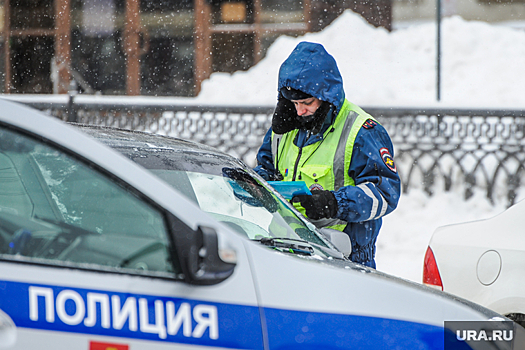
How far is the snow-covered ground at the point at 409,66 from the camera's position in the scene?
1025cm

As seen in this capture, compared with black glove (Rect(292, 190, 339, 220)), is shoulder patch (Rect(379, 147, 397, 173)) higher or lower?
higher

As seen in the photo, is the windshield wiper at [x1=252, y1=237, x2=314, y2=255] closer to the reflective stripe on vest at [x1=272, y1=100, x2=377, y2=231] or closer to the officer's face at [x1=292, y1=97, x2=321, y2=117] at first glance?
the reflective stripe on vest at [x1=272, y1=100, x2=377, y2=231]

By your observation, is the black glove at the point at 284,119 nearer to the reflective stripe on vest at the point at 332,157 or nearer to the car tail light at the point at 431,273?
the reflective stripe on vest at the point at 332,157

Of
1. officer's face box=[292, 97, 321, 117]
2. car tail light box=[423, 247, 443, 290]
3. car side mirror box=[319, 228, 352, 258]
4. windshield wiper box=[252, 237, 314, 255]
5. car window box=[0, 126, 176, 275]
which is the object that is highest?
officer's face box=[292, 97, 321, 117]

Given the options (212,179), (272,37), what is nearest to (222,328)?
(212,179)

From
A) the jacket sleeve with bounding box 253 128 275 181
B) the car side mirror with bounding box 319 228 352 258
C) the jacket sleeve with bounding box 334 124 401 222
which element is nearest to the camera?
the car side mirror with bounding box 319 228 352 258

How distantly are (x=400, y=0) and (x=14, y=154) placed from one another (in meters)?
11.6

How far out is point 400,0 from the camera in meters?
12.5

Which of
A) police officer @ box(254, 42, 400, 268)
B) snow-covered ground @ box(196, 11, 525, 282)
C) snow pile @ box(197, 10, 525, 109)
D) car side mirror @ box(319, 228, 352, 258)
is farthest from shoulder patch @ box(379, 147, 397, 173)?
snow pile @ box(197, 10, 525, 109)

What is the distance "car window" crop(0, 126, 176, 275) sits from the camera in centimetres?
168

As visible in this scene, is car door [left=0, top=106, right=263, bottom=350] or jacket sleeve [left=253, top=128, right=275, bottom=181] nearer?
car door [left=0, top=106, right=263, bottom=350]

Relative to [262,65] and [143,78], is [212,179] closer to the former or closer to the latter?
[262,65]

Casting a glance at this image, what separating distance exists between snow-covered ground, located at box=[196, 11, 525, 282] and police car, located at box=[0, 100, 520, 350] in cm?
761

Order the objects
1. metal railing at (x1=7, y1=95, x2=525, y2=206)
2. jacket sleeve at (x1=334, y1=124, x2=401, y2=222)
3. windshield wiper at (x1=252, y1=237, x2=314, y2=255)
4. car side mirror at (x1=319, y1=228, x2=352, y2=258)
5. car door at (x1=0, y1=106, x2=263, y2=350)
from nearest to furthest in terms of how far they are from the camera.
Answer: car door at (x1=0, y1=106, x2=263, y2=350), windshield wiper at (x1=252, y1=237, x2=314, y2=255), car side mirror at (x1=319, y1=228, x2=352, y2=258), jacket sleeve at (x1=334, y1=124, x2=401, y2=222), metal railing at (x1=7, y1=95, x2=525, y2=206)
